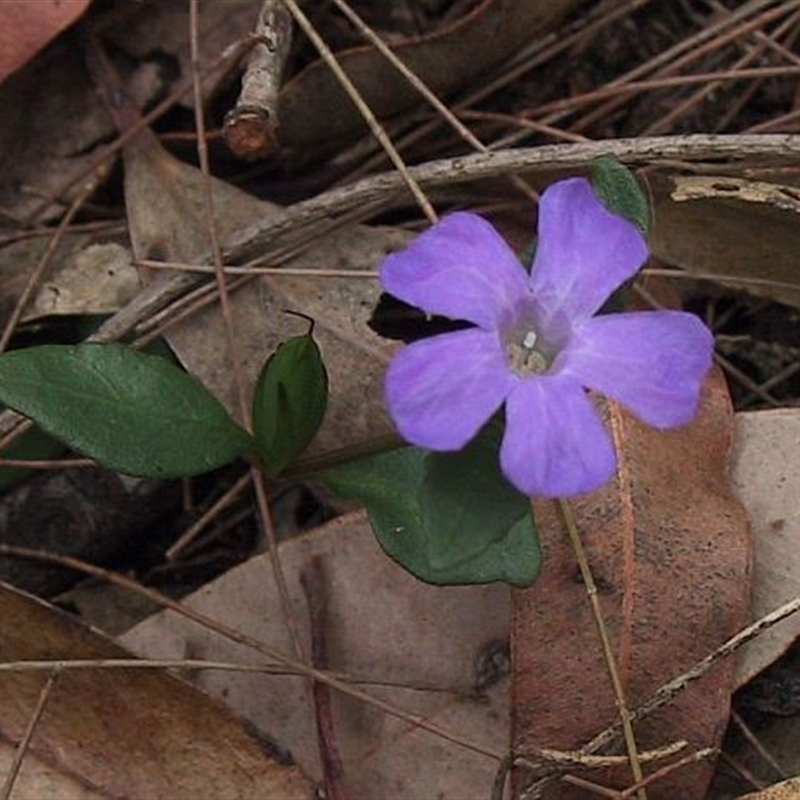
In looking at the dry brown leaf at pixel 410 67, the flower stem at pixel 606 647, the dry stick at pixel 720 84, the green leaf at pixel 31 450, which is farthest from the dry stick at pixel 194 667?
the dry stick at pixel 720 84

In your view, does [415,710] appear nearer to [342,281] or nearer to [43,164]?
[342,281]

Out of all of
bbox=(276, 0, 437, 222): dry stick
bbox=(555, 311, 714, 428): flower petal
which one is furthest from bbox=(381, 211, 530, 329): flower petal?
bbox=(276, 0, 437, 222): dry stick

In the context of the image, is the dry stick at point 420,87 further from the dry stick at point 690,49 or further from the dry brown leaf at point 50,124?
the dry brown leaf at point 50,124

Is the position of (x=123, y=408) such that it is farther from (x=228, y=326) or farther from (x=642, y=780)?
(x=642, y=780)

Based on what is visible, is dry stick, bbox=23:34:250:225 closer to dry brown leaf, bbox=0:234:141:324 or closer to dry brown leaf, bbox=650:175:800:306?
dry brown leaf, bbox=0:234:141:324

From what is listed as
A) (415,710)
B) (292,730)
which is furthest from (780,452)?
(292,730)

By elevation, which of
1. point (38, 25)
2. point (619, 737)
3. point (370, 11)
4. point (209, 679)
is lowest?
point (619, 737)

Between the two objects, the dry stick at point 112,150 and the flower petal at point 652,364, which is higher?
the dry stick at point 112,150
